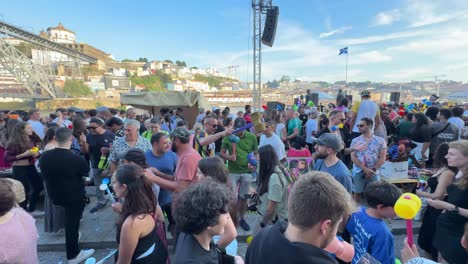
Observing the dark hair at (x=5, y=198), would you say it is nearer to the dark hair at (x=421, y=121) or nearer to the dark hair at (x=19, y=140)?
the dark hair at (x=19, y=140)

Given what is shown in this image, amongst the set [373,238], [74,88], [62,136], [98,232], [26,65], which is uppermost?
[26,65]

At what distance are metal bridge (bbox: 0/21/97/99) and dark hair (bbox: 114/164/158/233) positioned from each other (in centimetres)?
4973

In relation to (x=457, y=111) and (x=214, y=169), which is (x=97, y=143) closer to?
(x=214, y=169)

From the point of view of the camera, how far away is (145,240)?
1.79 m

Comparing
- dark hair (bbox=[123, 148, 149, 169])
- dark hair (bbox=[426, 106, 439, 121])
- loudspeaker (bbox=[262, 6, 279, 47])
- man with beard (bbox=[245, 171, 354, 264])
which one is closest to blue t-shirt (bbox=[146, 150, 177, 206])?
dark hair (bbox=[123, 148, 149, 169])

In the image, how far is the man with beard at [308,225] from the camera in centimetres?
110

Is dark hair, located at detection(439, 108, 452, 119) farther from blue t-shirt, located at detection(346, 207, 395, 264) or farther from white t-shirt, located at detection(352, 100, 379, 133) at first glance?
blue t-shirt, located at detection(346, 207, 395, 264)

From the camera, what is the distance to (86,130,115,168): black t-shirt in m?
4.64

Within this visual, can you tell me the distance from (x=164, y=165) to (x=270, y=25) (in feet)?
42.3

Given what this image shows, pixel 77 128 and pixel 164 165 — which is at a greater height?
pixel 77 128

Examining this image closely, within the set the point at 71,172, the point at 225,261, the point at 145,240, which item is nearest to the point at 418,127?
the point at 225,261

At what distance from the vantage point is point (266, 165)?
9.50ft

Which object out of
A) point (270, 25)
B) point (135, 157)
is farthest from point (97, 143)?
point (270, 25)

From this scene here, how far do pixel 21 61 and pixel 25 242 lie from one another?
57.6 meters
